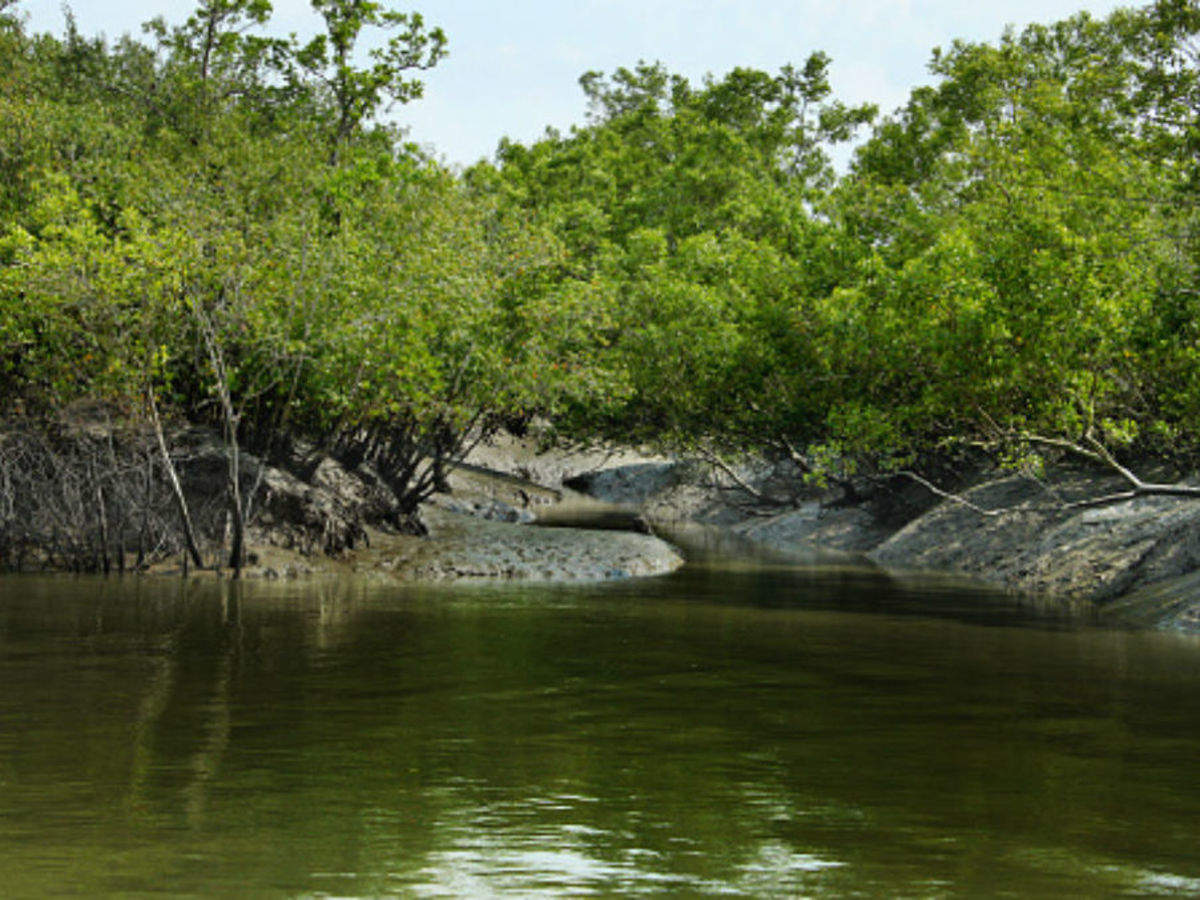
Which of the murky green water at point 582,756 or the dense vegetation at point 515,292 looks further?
the dense vegetation at point 515,292

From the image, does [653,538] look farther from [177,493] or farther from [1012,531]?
[177,493]

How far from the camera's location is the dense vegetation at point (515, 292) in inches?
906

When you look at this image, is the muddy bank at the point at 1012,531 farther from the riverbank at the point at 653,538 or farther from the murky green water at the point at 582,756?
the murky green water at the point at 582,756

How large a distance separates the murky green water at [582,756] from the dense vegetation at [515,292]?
6131mm

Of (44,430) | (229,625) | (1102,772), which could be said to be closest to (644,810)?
(1102,772)

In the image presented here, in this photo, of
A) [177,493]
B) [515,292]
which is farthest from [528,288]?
[177,493]

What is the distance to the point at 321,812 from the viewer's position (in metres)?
8.75

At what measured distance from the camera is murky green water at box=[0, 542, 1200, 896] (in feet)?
25.2

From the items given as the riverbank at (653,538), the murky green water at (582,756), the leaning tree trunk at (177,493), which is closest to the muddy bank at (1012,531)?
the riverbank at (653,538)

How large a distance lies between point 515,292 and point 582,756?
2025 cm

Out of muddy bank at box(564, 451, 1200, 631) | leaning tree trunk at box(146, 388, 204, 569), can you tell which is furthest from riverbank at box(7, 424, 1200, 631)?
leaning tree trunk at box(146, 388, 204, 569)

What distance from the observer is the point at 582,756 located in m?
10.7

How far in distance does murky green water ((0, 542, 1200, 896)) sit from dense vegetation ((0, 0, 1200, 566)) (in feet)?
20.1

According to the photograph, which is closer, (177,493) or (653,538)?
(177,493)
